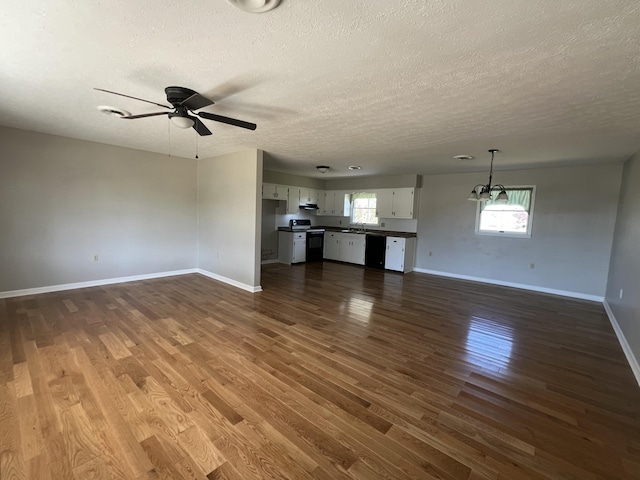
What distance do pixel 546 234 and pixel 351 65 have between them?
5.52 m

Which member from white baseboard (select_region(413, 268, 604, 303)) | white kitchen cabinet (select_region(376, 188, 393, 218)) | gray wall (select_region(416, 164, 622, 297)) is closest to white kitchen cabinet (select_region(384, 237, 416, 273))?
white baseboard (select_region(413, 268, 604, 303))

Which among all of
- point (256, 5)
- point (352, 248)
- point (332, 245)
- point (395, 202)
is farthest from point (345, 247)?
point (256, 5)

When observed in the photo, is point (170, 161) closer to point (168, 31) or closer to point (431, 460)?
point (168, 31)

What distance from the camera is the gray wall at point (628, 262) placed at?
302cm

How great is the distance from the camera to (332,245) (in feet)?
26.6

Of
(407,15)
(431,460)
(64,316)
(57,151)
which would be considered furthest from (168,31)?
(57,151)

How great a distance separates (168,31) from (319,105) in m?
1.37

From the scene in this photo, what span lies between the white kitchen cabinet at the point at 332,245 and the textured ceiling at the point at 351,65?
4547mm

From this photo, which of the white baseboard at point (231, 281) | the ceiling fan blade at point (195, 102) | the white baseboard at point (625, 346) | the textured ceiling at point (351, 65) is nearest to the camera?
the textured ceiling at point (351, 65)

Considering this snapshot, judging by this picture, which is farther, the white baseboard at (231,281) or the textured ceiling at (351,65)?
the white baseboard at (231,281)

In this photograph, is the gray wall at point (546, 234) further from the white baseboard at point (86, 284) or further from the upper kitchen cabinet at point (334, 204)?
the white baseboard at point (86, 284)

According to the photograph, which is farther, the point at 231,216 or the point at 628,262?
the point at 231,216

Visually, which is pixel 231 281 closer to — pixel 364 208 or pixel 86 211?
pixel 86 211

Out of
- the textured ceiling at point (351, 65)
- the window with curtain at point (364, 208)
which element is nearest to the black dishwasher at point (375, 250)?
the window with curtain at point (364, 208)
